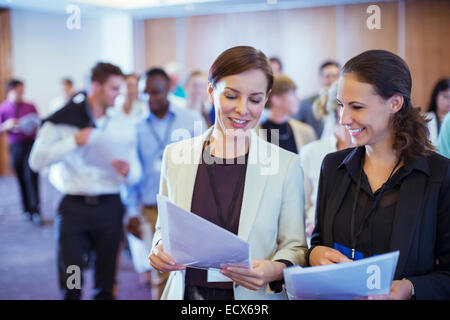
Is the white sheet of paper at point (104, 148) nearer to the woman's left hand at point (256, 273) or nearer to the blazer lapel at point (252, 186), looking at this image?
the blazer lapel at point (252, 186)

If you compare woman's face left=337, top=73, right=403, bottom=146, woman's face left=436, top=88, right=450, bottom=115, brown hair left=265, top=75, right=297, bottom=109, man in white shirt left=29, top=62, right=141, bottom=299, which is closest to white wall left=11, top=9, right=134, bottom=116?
man in white shirt left=29, top=62, right=141, bottom=299

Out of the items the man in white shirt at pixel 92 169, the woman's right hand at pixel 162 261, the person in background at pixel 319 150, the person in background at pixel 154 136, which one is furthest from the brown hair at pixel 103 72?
the woman's right hand at pixel 162 261

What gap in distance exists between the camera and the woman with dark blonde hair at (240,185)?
1418 mm

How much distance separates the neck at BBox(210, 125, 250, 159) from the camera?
1538 mm

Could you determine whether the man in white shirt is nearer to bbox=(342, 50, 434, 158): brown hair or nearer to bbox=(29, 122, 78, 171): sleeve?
bbox=(29, 122, 78, 171): sleeve

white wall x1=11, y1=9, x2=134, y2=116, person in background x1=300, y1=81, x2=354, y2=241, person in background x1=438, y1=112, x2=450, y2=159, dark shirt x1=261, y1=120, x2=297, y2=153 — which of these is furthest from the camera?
white wall x1=11, y1=9, x2=134, y2=116

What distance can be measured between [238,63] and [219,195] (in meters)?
0.43

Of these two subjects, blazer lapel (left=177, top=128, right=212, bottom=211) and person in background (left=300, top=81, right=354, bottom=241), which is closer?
blazer lapel (left=177, top=128, right=212, bottom=211)

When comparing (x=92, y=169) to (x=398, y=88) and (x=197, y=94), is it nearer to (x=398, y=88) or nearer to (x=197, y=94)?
(x=197, y=94)

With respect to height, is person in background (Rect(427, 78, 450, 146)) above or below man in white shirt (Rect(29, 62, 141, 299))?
above

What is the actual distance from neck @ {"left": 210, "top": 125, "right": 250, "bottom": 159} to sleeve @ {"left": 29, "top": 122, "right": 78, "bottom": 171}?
4.70 ft

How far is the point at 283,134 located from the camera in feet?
9.64

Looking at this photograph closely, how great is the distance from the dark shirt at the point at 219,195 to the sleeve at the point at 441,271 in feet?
1.82
